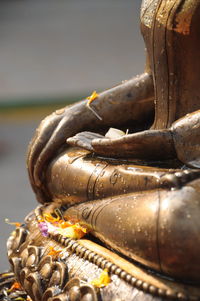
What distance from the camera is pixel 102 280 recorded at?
3.81 ft

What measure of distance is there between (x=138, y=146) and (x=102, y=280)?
0.29 meters

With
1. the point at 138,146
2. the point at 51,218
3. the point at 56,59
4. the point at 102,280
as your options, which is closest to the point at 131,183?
the point at 138,146

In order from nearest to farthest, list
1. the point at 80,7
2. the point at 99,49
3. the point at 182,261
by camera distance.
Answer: the point at 182,261 → the point at 99,49 → the point at 80,7

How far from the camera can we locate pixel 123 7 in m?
3.87

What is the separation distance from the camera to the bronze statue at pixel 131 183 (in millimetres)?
1081

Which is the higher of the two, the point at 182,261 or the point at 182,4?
the point at 182,4

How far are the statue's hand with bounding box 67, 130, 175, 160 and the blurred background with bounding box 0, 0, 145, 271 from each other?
215 cm

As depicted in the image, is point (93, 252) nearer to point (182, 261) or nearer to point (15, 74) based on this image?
point (182, 261)

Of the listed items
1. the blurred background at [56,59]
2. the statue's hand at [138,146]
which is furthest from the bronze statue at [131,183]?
the blurred background at [56,59]

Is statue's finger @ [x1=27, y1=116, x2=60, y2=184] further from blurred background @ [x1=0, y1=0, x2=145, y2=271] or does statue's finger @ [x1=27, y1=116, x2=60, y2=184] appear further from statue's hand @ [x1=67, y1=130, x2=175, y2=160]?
blurred background @ [x1=0, y1=0, x2=145, y2=271]

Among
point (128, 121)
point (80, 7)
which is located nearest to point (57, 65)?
point (80, 7)

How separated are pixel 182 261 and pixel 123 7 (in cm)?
302

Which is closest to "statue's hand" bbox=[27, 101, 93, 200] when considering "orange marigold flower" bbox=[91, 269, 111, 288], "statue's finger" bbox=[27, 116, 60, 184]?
"statue's finger" bbox=[27, 116, 60, 184]

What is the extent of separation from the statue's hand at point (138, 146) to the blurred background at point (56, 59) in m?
2.15
